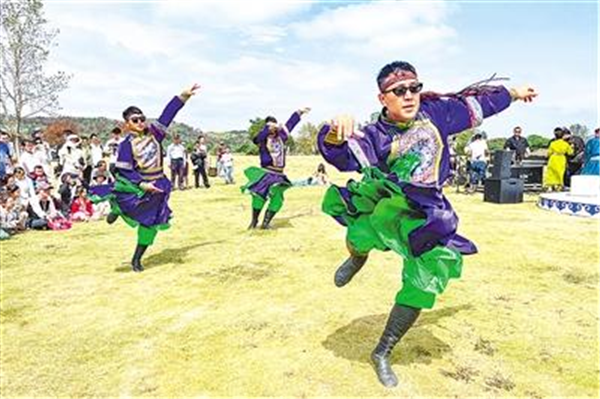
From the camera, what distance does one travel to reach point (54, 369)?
4516mm

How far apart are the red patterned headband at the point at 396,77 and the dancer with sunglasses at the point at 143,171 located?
3924mm

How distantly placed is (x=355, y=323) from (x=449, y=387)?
4.72 ft

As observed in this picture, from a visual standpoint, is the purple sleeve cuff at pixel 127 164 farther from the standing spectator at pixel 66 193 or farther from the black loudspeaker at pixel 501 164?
the black loudspeaker at pixel 501 164

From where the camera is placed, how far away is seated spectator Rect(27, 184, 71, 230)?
11297 mm

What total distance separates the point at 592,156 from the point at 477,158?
321 cm

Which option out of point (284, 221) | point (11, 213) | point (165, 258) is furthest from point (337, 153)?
point (11, 213)

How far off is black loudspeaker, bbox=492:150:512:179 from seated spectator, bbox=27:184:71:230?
10207 mm

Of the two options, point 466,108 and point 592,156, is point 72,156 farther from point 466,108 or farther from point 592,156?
point 592,156

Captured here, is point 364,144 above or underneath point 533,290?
above

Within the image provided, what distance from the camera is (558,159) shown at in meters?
15.4

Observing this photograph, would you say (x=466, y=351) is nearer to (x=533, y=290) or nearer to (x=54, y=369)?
(x=533, y=290)

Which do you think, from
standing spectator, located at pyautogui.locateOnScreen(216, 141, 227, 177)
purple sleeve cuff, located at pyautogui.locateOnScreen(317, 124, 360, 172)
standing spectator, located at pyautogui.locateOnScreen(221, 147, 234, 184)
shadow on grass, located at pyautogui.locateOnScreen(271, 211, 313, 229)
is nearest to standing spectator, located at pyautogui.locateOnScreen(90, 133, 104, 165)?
shadow on grass, located at pyautogui.locateOnScreen(271, 211, 313, 229)

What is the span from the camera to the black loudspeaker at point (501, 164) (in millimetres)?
14328

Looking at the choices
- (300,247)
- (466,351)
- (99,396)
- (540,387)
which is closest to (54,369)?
(99,396)
